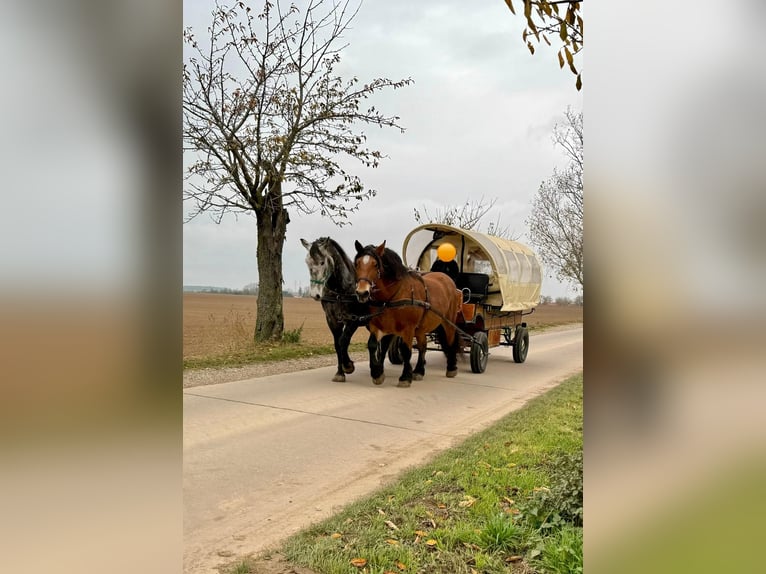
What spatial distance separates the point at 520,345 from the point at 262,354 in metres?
5.50

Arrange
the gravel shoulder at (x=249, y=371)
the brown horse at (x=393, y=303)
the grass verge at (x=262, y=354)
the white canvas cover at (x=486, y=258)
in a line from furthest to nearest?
→ the white canvas cover at (x=486, y=258)
the grass verge at (x=262, y=354)
the gravel shoulder at (x=249, y=371)
the brown horse at (x=393, y=303)

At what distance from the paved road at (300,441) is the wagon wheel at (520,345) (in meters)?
2.38

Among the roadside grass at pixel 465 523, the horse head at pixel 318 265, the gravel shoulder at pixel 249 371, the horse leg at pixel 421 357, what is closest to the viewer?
the roadside grass at pixel 465 523

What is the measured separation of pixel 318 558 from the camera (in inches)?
112

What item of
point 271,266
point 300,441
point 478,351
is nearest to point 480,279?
point 478,351

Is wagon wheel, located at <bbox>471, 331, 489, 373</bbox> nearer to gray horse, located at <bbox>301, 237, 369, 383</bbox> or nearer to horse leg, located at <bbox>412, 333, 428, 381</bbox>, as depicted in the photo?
horse leg, located at <bbox>412, 333, 428, 381</bbox>

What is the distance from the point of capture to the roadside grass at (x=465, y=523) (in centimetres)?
281

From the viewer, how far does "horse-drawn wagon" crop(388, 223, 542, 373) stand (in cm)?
1029

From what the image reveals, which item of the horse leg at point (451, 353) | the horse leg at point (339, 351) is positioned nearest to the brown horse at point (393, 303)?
the horse leg at point (339, 351)

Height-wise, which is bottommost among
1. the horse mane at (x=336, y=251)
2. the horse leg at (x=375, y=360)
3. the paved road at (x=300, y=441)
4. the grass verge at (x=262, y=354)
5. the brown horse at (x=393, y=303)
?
the paved road at (x=300, y=441)

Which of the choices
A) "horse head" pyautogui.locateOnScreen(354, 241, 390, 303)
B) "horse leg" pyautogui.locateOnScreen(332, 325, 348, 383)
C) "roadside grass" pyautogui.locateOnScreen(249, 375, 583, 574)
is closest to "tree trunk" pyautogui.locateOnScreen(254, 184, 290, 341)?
"horse leg" pyautogui.locateOnScreen(332, 325, 348, 383)

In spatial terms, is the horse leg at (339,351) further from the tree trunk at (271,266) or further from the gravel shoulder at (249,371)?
the tree trunk at (271,266)

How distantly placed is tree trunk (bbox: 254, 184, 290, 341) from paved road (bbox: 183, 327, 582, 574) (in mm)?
4466
